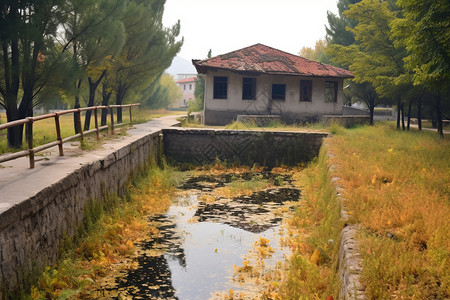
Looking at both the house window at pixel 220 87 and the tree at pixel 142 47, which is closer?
the tree at pixel 142 47

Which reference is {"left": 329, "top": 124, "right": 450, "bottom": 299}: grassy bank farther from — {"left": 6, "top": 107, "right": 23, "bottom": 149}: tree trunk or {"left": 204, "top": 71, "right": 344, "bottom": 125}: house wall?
{"left": 204, "top": 71, "right": 344, "bottom": 125}: house wall

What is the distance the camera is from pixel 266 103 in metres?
24.3

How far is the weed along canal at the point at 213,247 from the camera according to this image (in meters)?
5.83

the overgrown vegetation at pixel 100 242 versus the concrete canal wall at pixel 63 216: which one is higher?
the concrete canal wall at pixel 63 216

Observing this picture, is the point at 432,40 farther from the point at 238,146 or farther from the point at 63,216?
the point at 63,216

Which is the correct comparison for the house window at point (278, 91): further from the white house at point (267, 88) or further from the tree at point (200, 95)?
the tree at point (200, 95)

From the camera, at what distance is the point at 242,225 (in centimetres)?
877

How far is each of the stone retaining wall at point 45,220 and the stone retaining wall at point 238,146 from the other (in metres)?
7.78

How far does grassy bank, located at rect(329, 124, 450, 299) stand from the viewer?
3.73 metres

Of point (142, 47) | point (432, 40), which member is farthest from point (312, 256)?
point (142, 47)

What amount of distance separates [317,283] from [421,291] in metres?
1.78

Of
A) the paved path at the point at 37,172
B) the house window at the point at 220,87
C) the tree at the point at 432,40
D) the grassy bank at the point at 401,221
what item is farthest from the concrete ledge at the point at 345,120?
the paved path at the point at 37,172

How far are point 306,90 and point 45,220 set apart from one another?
69.3 feet

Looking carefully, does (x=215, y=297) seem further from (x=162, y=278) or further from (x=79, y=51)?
(x=79, y=51)
